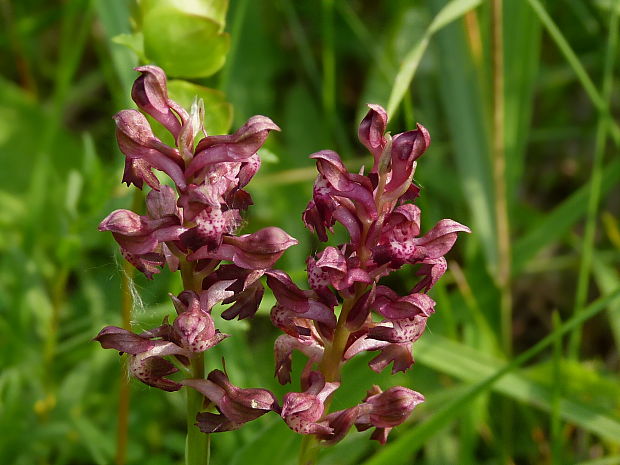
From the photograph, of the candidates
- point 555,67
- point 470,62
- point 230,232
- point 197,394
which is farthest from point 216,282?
point 555,67

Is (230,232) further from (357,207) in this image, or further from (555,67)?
(555,67)

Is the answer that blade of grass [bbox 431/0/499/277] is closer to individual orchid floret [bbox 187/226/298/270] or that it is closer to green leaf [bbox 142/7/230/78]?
green leaf [bbox 142/7/230/78]

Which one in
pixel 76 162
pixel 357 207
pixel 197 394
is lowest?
pixel 76 162

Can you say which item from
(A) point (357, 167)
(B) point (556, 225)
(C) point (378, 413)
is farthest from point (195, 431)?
(A) point (357, 167)

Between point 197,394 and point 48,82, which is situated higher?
point 197,394

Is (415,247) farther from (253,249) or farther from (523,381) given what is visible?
(523,381)

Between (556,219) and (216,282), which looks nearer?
(216,282)

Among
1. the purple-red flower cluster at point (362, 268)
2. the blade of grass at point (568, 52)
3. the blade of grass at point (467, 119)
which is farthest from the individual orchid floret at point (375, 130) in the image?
the blade of grass at point (467, 119)

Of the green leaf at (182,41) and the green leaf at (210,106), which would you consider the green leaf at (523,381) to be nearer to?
the green leaf at (210,106)
